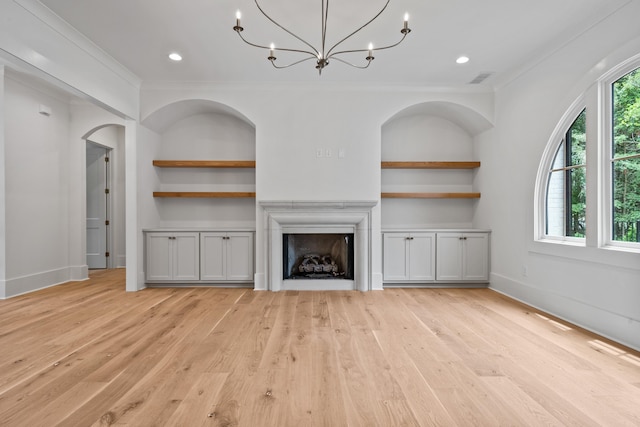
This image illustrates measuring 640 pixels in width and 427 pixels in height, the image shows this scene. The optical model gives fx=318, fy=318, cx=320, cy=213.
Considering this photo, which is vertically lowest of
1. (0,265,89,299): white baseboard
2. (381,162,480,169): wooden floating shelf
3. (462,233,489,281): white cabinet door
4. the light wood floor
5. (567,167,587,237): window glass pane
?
the light wood floor

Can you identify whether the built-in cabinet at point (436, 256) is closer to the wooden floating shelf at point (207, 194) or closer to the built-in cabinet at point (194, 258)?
the built-in cabinet at point (194, 258)

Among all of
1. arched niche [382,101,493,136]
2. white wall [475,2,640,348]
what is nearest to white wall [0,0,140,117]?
arched niche [382,101,493,136]

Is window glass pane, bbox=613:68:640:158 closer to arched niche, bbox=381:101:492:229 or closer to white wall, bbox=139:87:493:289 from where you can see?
white wall, bbox=139:87:493:289

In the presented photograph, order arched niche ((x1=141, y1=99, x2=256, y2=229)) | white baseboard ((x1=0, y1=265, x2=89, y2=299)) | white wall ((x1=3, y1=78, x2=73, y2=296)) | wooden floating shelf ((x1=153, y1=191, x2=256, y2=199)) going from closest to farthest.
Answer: white baseboard ((x1=0, y1=265, x2=89, y2=299))
white wall ((x1=3, y1=78, x2=73, y2=296))
wooden floating shelf ((x1=153, y1=191, x2=256, y2=199))
arched niche ((x1=141, y1=99, x2=256, y2=229))

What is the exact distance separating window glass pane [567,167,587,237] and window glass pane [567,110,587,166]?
96 millimetres

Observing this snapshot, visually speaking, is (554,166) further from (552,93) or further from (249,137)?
(249,137)

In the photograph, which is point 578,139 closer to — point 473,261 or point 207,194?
point 473,261

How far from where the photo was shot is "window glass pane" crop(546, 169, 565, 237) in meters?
3.39

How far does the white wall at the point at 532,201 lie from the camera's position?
2.60 meters

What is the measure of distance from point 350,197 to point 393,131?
143 centimetres

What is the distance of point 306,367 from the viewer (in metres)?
2.14

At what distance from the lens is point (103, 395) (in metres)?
1.81

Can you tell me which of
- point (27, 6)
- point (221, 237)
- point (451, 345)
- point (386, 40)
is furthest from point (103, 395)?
point (386, 40)

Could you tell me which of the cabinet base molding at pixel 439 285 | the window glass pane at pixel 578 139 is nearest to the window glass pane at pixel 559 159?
the window glass pane at pixel 578 139
